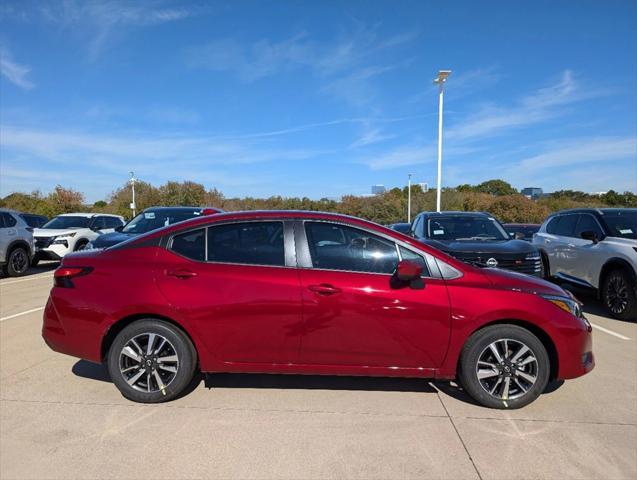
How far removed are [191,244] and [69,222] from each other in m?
12.5

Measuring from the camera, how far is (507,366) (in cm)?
358

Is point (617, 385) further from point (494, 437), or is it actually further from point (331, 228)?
point (331, 228)

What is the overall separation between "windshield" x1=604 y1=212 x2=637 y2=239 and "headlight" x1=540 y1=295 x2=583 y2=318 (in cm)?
426

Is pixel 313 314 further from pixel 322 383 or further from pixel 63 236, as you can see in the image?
pixel 63 236

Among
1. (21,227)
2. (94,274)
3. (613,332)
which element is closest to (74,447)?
(94,274)

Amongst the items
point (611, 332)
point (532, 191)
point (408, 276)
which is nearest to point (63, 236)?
point (408, 276)

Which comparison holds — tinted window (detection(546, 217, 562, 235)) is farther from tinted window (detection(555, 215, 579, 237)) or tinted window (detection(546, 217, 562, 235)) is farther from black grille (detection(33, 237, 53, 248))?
black grille (detection(33, 237, 53, 248))

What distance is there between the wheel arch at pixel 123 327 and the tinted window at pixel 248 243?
60 cm

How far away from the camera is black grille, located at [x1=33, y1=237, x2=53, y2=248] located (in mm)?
12789


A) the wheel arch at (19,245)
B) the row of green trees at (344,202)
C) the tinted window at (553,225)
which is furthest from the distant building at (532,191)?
the wheel arch at (19,245)

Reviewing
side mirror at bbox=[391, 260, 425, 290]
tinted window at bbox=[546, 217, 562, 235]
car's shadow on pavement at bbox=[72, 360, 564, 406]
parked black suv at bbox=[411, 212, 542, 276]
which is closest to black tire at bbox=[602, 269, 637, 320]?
parked black suv at bbox=[411, 212, 542, 276]

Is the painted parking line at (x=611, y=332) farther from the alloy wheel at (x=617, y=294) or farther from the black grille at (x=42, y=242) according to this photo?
the black grille at (x=42, y=242)

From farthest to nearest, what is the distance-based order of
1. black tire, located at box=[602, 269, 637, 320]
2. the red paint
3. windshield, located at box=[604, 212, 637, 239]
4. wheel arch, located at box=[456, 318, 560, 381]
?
windshield, located at box=[604, 212, 637, 239] → black tire, located at box=[602, 269, 637, 320] → wheel arch, located at box=[456, 318, 560, 381] → the red paint

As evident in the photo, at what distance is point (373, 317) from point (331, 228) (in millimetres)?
823
